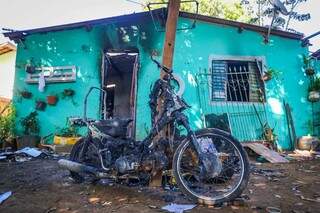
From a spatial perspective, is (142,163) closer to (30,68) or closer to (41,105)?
(41,105)

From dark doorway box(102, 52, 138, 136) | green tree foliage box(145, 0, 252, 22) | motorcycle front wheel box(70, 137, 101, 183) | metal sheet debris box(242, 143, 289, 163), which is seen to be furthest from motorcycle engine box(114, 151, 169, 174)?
green tree foliage box(145, 0, 252, 22)

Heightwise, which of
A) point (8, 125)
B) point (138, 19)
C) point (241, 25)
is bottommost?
point (8, 125)

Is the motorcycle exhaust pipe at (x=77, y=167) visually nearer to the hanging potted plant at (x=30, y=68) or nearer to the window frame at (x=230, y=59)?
the window frame at (x=230, y=59)

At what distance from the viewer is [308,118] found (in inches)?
347

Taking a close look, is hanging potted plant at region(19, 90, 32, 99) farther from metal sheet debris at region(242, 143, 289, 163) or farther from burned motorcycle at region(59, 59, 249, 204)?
metal sheet debris at region(242, 143, 289, 163)

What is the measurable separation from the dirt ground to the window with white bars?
368 centimetres

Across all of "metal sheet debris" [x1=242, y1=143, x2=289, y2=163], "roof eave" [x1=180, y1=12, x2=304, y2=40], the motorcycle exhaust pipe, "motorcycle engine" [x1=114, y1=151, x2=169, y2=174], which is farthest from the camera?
"roof eave" [x1=180, y1=12, x2=304, y2=40]

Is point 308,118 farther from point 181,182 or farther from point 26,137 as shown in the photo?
point 26,137

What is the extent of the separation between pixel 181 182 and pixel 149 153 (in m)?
0.52

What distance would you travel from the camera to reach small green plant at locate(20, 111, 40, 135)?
8.82 metres

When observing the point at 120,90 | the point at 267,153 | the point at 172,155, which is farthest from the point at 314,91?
the point at 120,90

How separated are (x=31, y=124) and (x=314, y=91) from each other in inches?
324

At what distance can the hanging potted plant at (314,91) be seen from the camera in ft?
28.4

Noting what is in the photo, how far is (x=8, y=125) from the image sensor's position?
8.90 m
